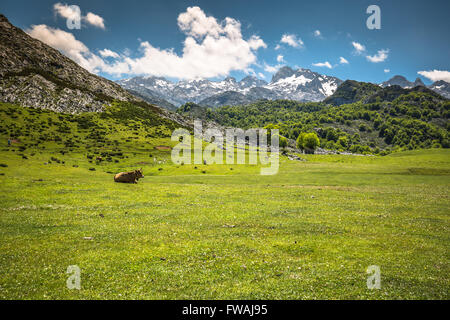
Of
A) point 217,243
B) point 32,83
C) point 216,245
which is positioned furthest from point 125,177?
point 32,83

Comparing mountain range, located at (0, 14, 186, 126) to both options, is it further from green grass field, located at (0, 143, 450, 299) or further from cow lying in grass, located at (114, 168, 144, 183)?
green grass field, located at (0, 143, 450, 299)

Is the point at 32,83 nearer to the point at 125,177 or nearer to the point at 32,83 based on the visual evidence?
the point at 32,83

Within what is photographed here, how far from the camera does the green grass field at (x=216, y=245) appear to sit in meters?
11.3

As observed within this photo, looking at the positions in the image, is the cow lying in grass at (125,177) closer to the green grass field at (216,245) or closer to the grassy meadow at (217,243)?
the grassy meadow at (217,243)

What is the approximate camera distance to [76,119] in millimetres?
143875

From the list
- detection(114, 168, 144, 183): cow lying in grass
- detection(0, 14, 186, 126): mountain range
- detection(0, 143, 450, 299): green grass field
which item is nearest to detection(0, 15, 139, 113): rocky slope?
detection(0, 14, 186, 126): mountain range

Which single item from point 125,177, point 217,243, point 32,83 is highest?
point 32,83

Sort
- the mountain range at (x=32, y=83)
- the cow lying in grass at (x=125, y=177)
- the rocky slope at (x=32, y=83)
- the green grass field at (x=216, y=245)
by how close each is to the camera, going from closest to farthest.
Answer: the green grass field at (x=216, y=245)
the cow lying in grass at (x=125, y=177)
the mountain range at (x=32, y=83)
the rocky slope at (x=32, y=83)

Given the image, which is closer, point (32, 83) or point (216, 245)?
point (216, 245)

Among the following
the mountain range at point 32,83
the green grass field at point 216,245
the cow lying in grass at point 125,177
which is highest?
the mountain range at point 32,83

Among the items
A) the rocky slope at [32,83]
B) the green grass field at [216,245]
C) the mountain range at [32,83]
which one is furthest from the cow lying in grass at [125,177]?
the rocky slope at [32,83]

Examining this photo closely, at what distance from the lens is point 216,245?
16578 millimetres
